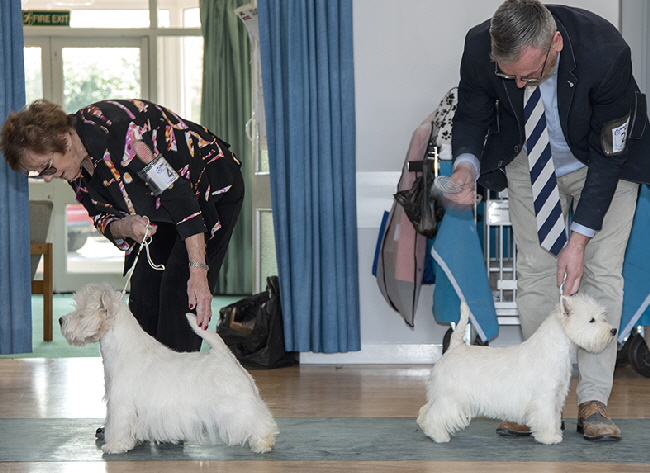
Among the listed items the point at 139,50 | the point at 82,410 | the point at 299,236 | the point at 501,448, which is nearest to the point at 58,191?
the point at 139,50

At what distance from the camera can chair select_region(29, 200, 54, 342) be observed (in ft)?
14.5

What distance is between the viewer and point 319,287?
3.45 m

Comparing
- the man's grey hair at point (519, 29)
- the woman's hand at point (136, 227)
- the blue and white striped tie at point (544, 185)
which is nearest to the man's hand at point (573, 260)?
the blue and white striped tie at point (544, 185)

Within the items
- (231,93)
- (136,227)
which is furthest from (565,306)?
(231,93)

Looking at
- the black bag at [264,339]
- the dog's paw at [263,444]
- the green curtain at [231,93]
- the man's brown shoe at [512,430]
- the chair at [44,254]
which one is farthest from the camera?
the green curtain at [231,93]

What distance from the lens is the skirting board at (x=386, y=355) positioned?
3.58 metres

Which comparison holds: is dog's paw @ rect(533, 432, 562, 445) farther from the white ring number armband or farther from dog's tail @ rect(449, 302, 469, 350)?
the white ring number armband

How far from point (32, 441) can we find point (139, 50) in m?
5.23

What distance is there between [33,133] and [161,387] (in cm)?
73

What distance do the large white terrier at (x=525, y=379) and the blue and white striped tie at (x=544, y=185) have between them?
0.21 meters

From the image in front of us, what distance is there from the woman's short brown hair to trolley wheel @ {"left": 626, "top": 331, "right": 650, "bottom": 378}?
2.47 metres

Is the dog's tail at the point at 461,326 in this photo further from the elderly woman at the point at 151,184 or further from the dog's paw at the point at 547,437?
the elderly woman at the point at 151,184

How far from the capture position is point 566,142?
220 cm

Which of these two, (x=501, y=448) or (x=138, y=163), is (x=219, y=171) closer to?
(x=138, y=163)
